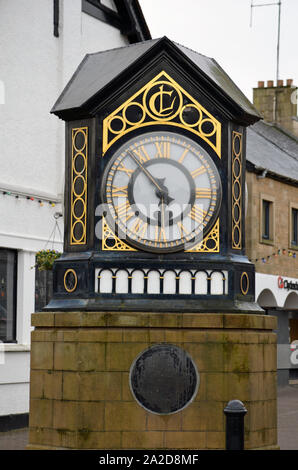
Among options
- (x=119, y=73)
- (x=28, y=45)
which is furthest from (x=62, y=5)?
(x=119, y=73)

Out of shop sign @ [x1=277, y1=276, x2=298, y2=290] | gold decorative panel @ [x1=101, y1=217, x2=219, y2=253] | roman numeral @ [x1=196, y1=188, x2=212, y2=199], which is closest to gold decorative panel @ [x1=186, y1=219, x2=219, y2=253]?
gold decorative panel @ [x1=101, y1=217, x2=219, y2=253]

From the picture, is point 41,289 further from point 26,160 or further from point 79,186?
point 79,186

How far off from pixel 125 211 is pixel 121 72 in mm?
1224

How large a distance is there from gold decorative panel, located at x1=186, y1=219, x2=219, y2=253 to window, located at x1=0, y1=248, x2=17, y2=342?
881 centimetres

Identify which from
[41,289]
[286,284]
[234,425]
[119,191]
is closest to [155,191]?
[119,191]

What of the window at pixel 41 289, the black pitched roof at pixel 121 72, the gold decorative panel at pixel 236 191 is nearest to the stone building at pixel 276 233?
the window at pixel 41 289

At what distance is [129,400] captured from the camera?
27.8 ft

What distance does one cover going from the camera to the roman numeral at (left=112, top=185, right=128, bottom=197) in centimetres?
890

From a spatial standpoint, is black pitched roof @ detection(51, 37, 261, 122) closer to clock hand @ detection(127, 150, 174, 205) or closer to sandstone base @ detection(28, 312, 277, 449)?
clock hand @ detection(127, 150, 174, 205)

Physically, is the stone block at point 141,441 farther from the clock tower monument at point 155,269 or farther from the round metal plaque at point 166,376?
the round metal plaque at point 166,376

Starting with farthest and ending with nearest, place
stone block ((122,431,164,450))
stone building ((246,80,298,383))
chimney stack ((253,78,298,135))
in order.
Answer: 1. chimney stack ((253,78,298,135))
2. stone building ((246,80,298,383))
3. stone block ((122,431,164,450))

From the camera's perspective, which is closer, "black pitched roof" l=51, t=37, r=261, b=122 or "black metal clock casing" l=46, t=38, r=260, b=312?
"black metal clock casing" l=46, t=38, r=260, b=312

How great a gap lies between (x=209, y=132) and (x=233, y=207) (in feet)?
2.31
